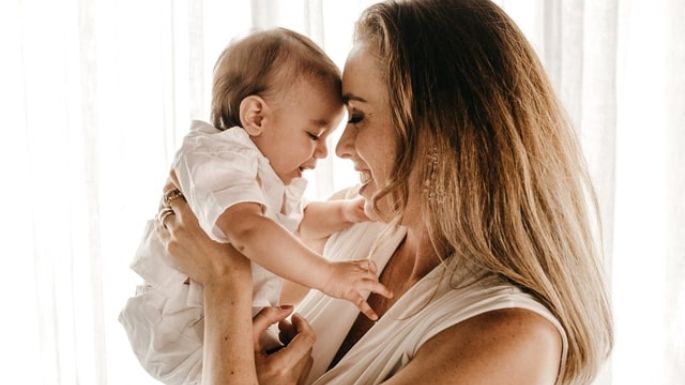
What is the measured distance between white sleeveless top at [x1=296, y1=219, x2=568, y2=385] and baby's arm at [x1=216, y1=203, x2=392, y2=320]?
6 centimetres

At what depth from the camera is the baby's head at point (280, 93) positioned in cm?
143

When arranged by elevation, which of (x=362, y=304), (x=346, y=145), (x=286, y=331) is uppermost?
(x=346, y=145)

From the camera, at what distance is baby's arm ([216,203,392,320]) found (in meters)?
1.31

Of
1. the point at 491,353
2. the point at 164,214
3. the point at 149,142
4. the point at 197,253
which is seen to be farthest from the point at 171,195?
the point at 149,142

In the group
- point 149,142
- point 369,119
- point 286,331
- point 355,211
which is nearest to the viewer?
point 369,119

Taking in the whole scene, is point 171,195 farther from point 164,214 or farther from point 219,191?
point 219,191

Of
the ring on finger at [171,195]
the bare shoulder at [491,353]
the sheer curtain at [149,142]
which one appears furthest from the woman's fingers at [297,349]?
the sheer curtain at [149,142]

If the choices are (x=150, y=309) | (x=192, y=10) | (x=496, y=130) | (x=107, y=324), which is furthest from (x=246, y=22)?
(x=496, y=130)

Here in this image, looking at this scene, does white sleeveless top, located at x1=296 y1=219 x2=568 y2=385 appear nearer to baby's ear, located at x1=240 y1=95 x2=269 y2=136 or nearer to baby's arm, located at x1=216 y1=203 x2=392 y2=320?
baby's arm, located at x1=216 y1=203 x2=392 y2=320

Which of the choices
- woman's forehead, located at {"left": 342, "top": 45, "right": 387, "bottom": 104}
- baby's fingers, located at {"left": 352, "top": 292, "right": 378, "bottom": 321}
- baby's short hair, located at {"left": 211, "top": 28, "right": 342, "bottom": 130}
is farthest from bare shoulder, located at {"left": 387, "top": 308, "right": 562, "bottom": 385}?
baby's short hair, located at {"left": 211, "top": 28, "right": 342, "bottom": 130}

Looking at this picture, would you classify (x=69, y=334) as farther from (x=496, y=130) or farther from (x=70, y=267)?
(x=496, y=130)

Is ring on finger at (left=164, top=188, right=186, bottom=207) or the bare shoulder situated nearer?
the bare shoulder

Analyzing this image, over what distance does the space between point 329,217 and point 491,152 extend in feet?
1.53

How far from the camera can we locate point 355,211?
1583 millimetres
